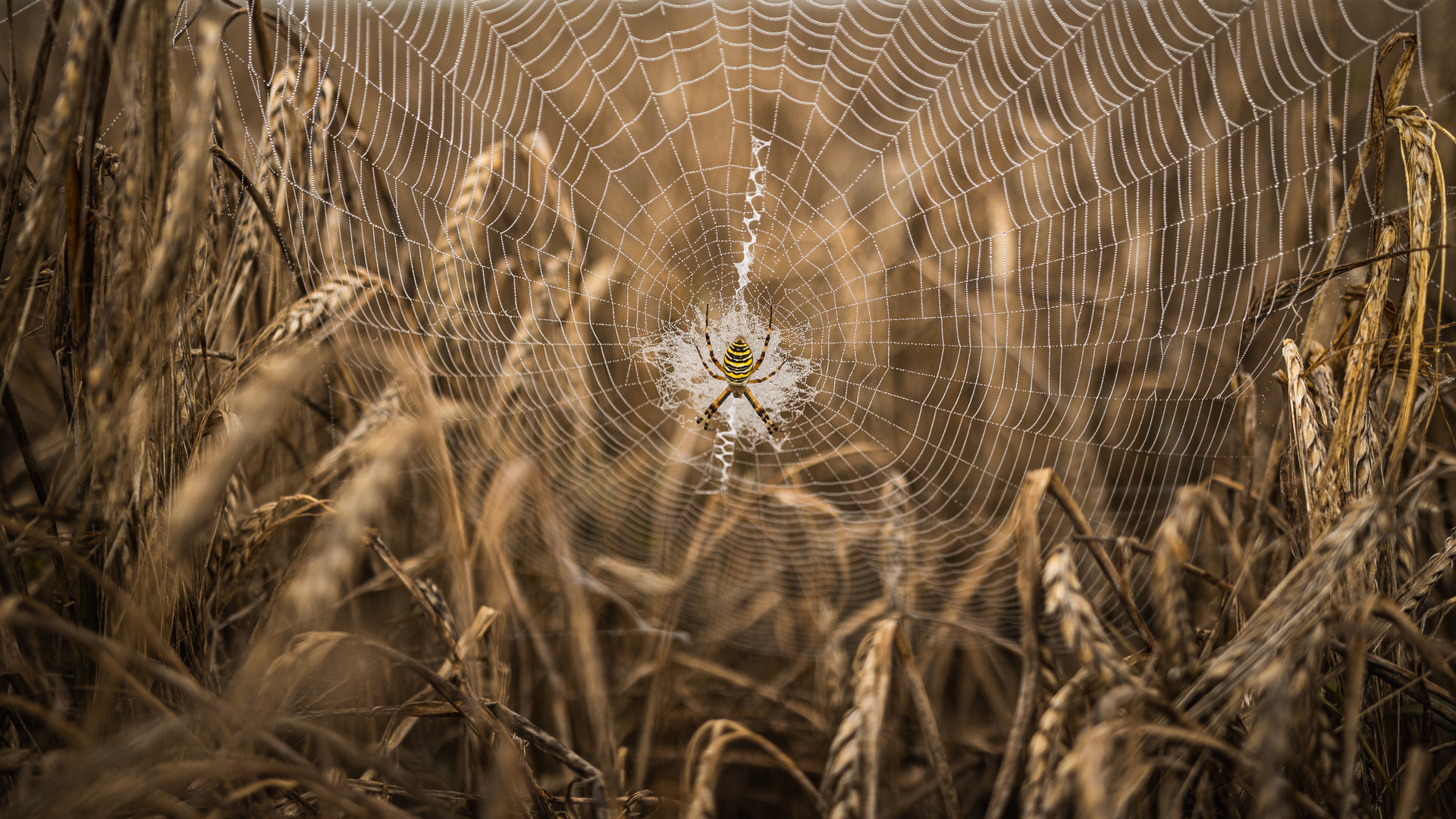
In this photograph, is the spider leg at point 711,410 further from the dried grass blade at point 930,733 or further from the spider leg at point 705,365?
the dried grass blade at point 930,733

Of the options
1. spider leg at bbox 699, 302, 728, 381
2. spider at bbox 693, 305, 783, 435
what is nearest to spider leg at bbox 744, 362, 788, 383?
spider at bbox 693, 305, 783, 435

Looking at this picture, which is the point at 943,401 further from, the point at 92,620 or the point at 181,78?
the point at 181,78

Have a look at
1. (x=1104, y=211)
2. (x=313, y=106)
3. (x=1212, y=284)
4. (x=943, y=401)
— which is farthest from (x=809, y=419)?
(x=313, y=106)

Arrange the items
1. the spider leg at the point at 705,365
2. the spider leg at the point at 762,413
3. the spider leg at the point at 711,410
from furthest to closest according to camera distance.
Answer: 1. the spider leg at the point at 705,365
2. the spider leg at the point at 762,413
3. the spider leg at the point at 711,410

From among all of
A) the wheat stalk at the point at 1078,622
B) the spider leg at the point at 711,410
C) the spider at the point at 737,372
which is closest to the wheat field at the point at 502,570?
the wheat stalk at the point at 1078,622

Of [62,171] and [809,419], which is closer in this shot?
[62,171]

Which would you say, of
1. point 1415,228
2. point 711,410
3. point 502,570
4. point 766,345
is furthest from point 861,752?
point 766,345
